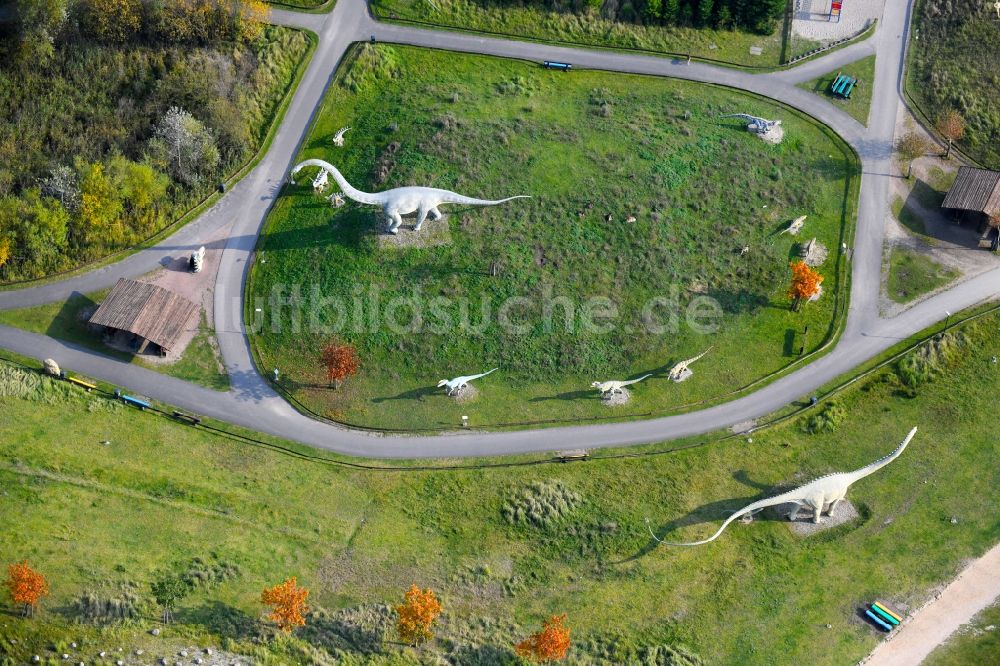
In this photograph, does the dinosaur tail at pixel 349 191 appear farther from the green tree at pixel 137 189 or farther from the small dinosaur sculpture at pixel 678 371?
the small dinosaur sculpture at pixel 678 371

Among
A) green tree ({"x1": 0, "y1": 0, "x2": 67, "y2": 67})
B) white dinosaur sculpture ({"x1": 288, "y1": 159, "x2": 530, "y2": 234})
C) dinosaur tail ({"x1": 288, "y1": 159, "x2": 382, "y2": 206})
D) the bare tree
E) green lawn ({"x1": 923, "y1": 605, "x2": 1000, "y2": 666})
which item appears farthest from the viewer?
green tree ({"x1": 0, "y1": 0, "x2": 67, "y2": 67})

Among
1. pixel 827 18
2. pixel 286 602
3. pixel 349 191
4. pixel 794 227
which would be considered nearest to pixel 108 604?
pixel 286 602

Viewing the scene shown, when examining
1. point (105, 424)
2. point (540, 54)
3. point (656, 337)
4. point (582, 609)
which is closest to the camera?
point (582, 609)

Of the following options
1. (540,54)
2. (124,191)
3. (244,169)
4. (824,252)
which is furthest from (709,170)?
(124,191)

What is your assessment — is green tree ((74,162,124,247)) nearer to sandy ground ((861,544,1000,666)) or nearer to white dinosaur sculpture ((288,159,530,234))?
white dinosaur sculpture ((288,159,530,234))

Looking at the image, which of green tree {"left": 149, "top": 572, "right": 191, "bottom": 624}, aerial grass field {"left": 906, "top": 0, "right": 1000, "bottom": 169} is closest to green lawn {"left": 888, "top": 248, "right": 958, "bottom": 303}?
aerial grass field {"left": 906, "top": 0, "right": 1000, "bottom": 169}

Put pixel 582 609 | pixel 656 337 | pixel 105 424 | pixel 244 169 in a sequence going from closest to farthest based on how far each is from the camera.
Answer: pixel 582 609 < pixel 105 424 < pixel 656 337 < pixel 244 169

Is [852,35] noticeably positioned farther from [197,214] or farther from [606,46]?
[197,214]
